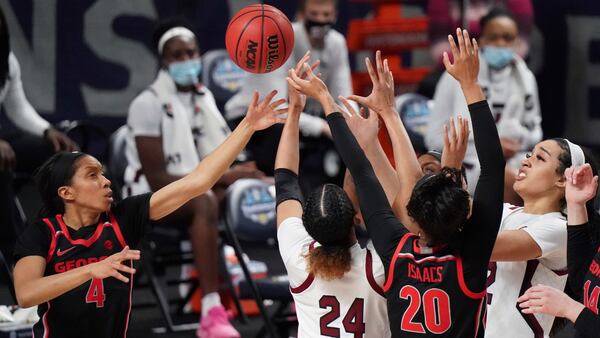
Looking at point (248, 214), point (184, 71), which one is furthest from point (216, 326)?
point (184, 71)

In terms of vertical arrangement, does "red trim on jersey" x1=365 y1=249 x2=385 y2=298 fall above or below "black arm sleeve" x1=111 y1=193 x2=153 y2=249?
below

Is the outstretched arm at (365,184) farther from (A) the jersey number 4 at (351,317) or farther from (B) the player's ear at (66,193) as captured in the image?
(B) the player's ear at (66,193)

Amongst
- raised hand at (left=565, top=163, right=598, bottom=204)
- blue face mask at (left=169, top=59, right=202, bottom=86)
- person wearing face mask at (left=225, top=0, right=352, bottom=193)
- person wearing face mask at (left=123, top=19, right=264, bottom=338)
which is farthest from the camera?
person wearing face mask at (left=225, top=0, right=352, bottom=193)

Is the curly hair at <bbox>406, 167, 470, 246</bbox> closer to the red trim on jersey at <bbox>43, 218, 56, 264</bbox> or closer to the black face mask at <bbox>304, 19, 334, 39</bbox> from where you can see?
the red trim on jersey at <bbox>43, 218, 56, 264</bbox>

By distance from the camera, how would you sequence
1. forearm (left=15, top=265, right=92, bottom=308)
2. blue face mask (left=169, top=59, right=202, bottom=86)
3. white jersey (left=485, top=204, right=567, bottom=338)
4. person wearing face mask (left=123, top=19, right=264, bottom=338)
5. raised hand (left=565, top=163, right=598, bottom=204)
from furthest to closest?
blue face mask (left=169, top=59, right=202, bottom=86), person wearing face mask (left=123, top=19, right=264, bottom=338), white jersey (left=485, top=204, right=567, bottom=338), forearm (left=15, top=265, right=92, bottom=308), raised hand (left=565, top=163, right=598, bottom=204)

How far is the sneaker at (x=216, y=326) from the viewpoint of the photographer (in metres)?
7.30

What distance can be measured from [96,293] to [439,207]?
1.51 m

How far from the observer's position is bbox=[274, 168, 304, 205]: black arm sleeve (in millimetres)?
4789

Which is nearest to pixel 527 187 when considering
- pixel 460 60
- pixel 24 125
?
pixel 460 60

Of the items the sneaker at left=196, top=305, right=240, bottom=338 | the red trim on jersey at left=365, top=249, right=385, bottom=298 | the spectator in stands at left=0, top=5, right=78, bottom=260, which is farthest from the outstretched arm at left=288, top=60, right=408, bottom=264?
the spectator in stands at left=0, top=5, right=78, bottom=260

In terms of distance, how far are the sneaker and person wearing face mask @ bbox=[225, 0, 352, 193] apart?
1.34 metres

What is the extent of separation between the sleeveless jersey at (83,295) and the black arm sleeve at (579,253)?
5.72ft

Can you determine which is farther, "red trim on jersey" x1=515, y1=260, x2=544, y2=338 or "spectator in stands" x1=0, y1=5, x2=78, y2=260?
"spectator in stands" x1=0, y1=5, x2=78, y2=260

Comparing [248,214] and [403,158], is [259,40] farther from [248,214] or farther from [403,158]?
[248,214]
